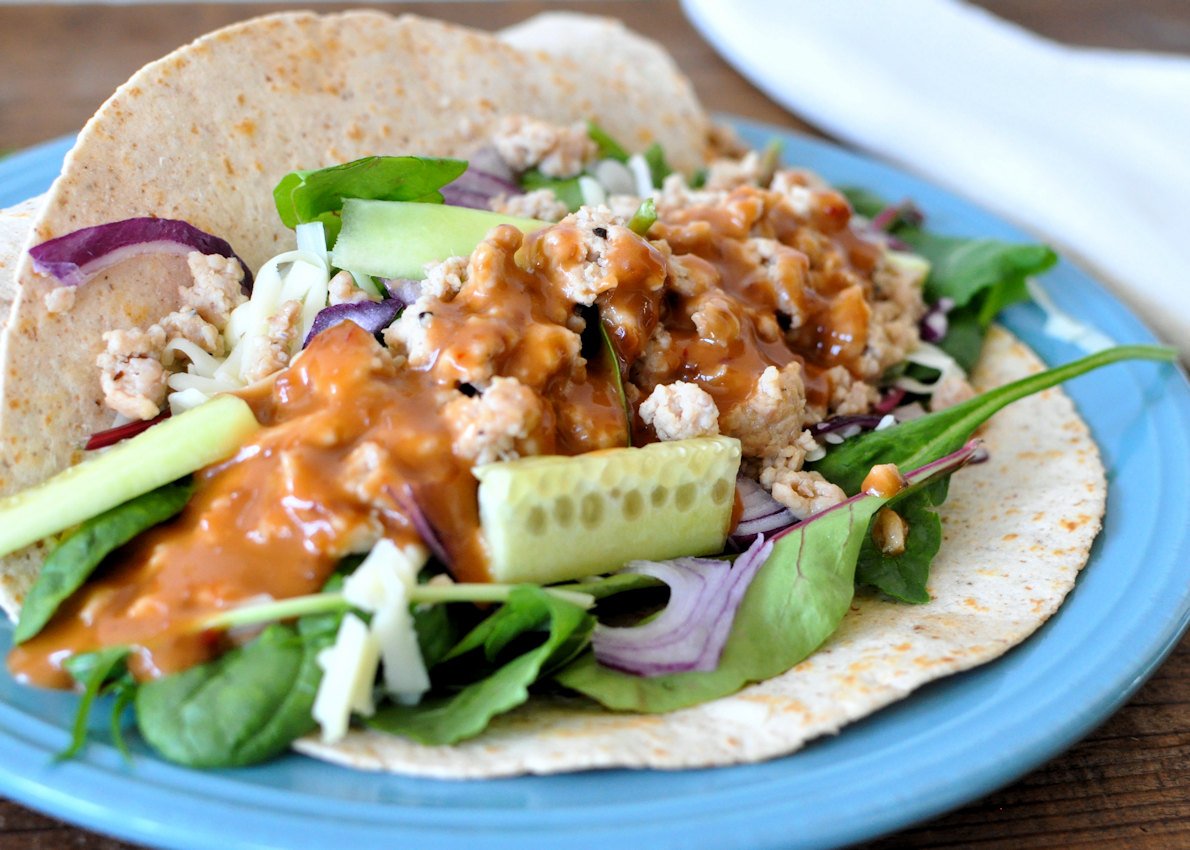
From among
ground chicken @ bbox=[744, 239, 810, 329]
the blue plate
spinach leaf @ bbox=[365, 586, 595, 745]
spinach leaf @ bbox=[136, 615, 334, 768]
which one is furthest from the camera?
ground chicken @ bbox=[744, 239, 810, 329]

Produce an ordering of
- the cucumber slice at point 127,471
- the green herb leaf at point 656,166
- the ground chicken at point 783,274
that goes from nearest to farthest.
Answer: the cucumber slice at point 127,471 < the ground chicken at point 783,274 < the green herb leaf at point 656,166

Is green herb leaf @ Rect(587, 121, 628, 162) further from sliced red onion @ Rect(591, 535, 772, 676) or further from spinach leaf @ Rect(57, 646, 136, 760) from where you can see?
spinach leaf @ Rect(57, 646, 136, 760)

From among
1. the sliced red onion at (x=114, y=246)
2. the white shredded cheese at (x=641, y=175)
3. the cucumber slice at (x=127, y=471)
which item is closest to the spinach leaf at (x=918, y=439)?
the white shredded cheese at (x=641, y=175)

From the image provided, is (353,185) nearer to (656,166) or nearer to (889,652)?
(656,166)

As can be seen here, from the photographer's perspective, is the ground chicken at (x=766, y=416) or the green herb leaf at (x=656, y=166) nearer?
the ground chicken at (x=766, y=416)

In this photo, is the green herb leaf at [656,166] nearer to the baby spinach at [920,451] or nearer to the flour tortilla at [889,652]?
the baby spinach at [920,451]

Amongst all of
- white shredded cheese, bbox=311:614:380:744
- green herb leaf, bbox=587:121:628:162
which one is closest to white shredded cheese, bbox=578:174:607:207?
green herb leaf, bbox=587:121:628:162

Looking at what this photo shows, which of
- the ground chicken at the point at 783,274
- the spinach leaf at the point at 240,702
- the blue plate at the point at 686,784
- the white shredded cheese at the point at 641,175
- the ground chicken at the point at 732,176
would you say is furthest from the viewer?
the ground chicken at the point at 732,176

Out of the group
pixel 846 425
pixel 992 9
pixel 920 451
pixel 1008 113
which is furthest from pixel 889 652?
pixel 992 9
